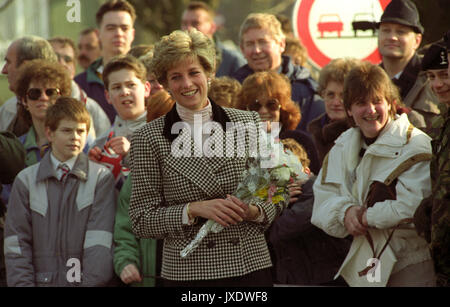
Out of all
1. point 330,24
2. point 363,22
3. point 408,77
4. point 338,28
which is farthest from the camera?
point 330,24

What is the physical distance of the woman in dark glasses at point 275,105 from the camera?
6070 mm

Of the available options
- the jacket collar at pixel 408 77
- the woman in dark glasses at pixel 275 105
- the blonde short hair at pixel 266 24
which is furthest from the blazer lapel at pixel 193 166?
the blonde short hair at pixel 266 24

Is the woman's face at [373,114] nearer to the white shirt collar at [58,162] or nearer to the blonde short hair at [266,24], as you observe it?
the blonde short hair at [266,24]

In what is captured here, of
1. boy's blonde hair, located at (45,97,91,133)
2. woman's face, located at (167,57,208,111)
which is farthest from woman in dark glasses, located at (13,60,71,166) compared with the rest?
woman's face, located at (167,57,208,111)

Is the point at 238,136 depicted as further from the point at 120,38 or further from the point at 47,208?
the point at 120,38

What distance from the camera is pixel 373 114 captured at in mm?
5469

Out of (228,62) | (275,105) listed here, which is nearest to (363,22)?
(228,62)

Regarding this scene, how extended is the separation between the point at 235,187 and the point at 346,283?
1.46 m

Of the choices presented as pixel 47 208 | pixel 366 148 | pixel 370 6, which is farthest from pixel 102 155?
pixel 370 6

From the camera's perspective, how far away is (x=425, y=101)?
629 cm

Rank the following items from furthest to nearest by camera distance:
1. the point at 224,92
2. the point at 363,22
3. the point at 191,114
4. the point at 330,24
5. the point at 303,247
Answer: the point at 330,24 < the point at 363,22 < the point at 224,92 < the point at 303,247 < the point at 191,114

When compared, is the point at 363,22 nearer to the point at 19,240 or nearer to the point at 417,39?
the point at 417,39

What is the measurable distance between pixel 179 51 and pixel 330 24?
10.8 ft

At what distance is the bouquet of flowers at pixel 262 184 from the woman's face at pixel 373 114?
2.95 feet
